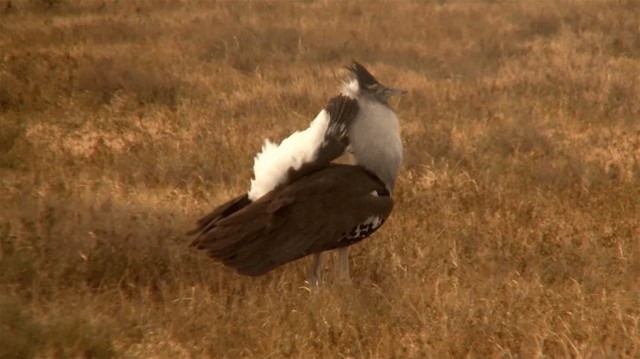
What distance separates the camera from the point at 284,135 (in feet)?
28.8

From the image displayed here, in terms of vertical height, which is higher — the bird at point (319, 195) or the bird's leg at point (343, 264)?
the bird at point (319, 195)

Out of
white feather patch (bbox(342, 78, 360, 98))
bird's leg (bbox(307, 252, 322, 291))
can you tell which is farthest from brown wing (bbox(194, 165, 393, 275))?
white feather patch (bbox(342, 78, 360, 98))

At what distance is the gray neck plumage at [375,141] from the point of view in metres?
5.11

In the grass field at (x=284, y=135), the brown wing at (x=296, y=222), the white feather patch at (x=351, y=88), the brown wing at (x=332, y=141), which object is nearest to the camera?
the grass field at (x=284, y=135)

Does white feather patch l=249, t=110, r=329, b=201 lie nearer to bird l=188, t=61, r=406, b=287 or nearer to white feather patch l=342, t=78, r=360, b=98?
bird l=188, t=61, r=406, b=287

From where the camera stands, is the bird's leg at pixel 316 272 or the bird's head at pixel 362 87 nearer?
the bird's leg at pixel 316 272

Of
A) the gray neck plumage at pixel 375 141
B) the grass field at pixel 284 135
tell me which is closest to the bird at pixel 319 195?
the gray neck plumage at pixel 375 141

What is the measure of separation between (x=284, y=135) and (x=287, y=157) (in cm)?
370

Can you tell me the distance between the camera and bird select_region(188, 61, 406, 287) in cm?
480

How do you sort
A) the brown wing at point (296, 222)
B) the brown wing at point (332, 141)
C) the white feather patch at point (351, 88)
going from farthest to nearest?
the white feather patch at point (351, 88) → the brown wing at point (332, 141) → the brown wing at point (296, 222)

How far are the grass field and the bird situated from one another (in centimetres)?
27

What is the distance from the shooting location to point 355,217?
16.0 ft

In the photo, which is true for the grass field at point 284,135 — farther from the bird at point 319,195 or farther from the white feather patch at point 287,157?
the white feather patch at point 287,157

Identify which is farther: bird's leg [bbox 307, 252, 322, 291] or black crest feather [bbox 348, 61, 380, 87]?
black crest feather [bbox 348, 61, 380, 87]
